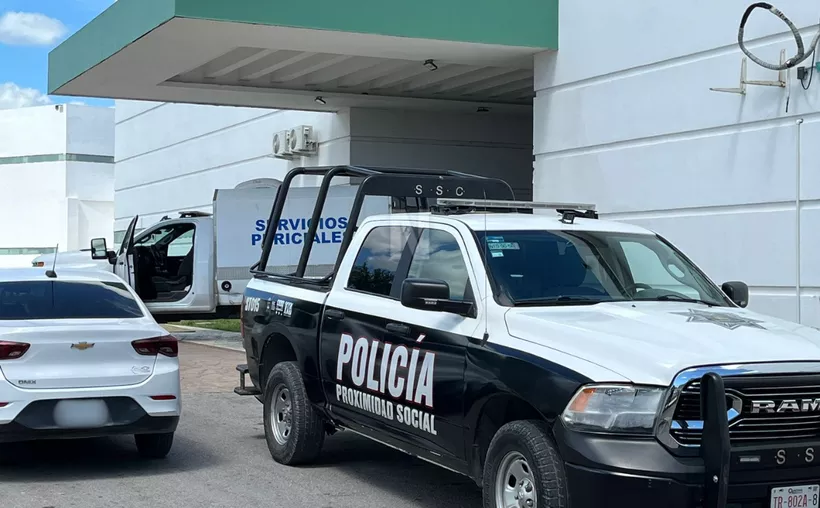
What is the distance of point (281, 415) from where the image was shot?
8.65 metres

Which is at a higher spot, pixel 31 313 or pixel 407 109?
pixel 407 109

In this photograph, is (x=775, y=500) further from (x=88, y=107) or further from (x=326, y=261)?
(x=88, y=107)

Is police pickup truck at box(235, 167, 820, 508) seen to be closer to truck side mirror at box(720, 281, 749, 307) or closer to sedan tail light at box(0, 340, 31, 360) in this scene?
truck side mirror at box(720, 281, 749, 307)

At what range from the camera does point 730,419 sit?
5.14 m

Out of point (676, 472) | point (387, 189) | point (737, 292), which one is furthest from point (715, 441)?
point (387, 189)

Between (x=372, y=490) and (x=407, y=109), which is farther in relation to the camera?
(x=407, y=109)

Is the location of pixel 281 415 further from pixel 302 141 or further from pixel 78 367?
pixel 302 141

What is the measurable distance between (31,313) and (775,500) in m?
5.59

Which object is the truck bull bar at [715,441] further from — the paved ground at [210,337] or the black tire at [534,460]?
Answer: the paved ground at [210,337]

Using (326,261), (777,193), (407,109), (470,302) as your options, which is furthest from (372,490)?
(407,109)

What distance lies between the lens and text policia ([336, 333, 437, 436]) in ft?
21.6

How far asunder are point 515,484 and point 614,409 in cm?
87

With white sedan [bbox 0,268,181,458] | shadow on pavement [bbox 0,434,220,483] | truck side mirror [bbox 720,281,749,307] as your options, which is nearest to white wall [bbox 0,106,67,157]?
shadow on pavement [bbox 0,434,220,483]

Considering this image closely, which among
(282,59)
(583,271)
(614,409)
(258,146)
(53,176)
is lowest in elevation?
(614,409)
